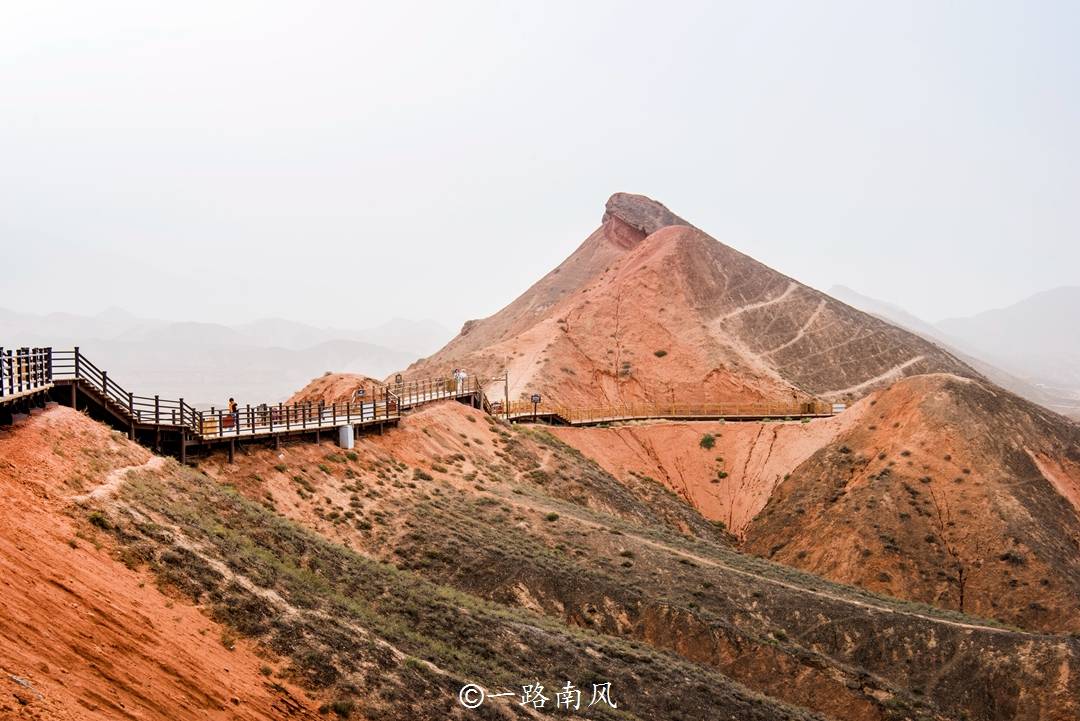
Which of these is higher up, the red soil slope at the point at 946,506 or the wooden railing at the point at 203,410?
the wooden railing at the point at 203,410

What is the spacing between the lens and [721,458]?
6206 cm

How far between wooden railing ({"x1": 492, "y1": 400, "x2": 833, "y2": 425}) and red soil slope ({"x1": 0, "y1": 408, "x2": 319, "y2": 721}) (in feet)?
161

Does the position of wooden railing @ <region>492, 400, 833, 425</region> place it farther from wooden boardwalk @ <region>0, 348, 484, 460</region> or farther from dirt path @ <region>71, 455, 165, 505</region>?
dirt path @ <region>71, 455, 165, 505</region>

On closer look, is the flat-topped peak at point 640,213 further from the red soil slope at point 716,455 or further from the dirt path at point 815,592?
the dirt path at point 815,592

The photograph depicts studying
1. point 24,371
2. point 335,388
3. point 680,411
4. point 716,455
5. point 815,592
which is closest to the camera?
point 24,371

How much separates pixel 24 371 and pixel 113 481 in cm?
444

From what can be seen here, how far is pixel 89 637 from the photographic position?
12133mm

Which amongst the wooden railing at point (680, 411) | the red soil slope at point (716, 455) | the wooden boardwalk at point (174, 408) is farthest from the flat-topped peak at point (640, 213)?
the wooden boardwalk at point (174, 408)

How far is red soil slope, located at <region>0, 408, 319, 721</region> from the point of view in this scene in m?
10.5

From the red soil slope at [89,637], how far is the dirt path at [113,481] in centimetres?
24

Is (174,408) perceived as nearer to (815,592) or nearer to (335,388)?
(815,592)

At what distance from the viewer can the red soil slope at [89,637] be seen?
10.5 meters

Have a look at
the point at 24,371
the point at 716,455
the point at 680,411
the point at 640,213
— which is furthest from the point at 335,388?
the point at 640,213

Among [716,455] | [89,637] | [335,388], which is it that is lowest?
[716,455]
